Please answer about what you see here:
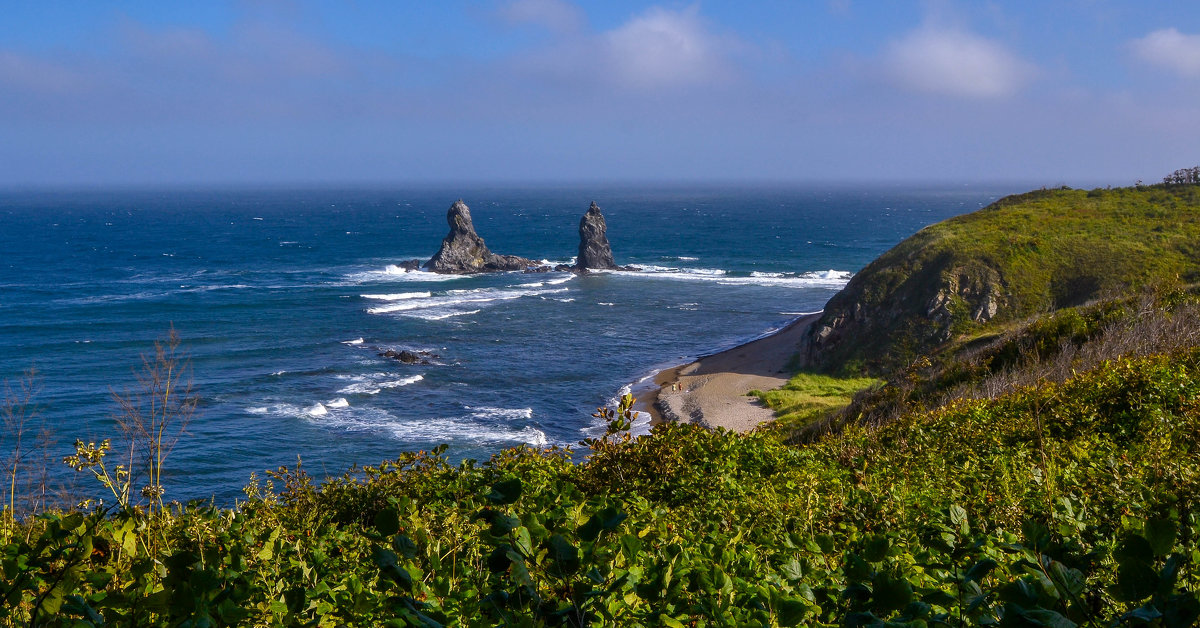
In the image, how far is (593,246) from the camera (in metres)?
87.3

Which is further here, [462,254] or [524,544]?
[462,254]

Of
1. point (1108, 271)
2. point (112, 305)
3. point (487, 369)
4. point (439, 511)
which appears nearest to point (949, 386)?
point (439, 511)

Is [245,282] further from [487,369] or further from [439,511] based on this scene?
[439,511]

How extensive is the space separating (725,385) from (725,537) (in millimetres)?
36418

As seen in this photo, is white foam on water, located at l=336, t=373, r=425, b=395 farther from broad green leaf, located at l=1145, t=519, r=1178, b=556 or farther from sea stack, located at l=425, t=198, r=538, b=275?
broad green leaf, located at l=1145, t=519, r=1178, b=556

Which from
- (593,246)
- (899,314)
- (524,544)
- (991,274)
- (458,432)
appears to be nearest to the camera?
(524,544)

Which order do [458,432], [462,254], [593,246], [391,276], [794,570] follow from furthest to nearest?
[593,246]
[462,254]
[391,276]
[458,432]
[794,570]

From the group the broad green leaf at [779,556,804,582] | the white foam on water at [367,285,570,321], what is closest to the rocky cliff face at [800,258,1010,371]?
the white foam on water at [367,285,570,321]

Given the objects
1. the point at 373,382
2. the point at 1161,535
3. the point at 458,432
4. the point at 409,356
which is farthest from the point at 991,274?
the point at 1161,535

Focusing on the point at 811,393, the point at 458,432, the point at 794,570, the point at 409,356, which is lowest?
the point at 458,432

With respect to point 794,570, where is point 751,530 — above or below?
below

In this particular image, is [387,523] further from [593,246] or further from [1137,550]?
[593,246]

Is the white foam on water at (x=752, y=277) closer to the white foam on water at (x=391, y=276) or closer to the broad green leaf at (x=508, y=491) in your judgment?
the white foam on water at (x=391, y=276)

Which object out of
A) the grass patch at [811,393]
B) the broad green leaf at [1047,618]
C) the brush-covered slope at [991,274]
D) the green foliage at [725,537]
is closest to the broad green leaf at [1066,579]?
the green foliage at [725,537]
